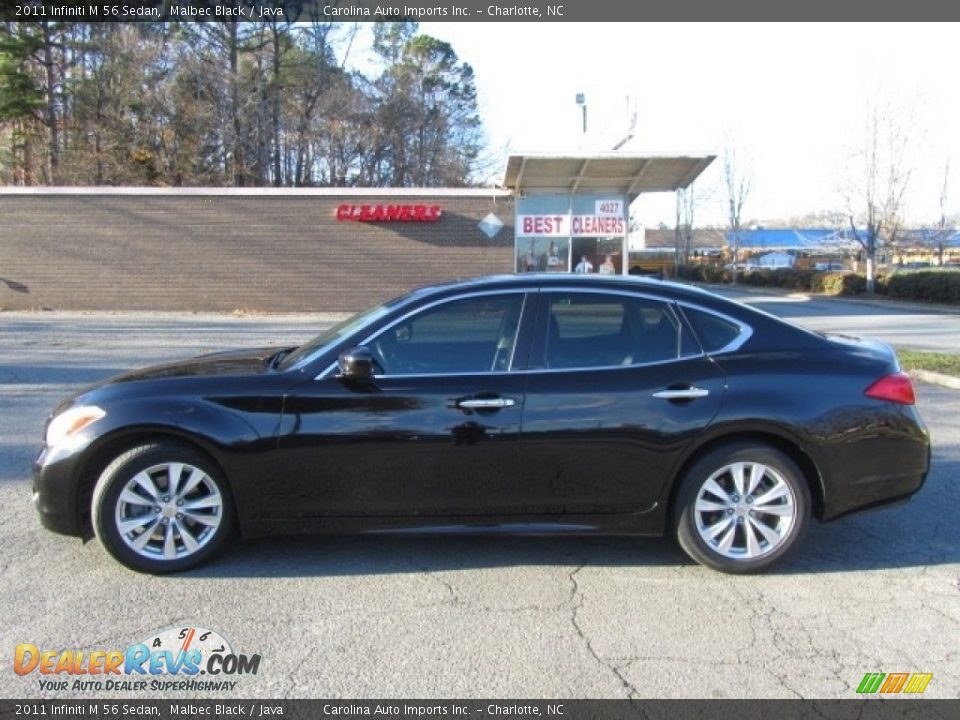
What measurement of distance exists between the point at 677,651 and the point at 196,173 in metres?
34.4

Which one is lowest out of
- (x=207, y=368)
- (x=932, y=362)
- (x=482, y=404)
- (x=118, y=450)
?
(x=932, y=362)

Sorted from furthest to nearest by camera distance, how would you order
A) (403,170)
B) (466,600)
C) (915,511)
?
(403,170) < (915,511) < (466,600)

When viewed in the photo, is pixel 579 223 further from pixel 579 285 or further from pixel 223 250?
pixel 579 285

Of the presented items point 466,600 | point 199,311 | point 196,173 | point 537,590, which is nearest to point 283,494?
point 466,600

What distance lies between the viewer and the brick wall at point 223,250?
21734 millimetres

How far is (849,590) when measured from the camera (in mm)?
3820

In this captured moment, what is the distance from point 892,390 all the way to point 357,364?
2947 mm

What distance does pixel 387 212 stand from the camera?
21.7 meters

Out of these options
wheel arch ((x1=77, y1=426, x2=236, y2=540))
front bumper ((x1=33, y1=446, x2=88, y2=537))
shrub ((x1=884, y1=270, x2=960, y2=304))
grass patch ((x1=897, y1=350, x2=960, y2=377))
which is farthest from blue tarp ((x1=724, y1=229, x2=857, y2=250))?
front bumper ((x1=33, y1=446, x2=88, y2=537))

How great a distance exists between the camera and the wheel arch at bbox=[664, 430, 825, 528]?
3.96m

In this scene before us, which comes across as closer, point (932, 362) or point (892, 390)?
point (892, 390)

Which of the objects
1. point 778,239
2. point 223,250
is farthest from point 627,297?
point 778,239

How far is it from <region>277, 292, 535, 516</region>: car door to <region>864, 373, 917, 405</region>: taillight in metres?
1.95

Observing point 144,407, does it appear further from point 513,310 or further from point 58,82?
point 58,82
